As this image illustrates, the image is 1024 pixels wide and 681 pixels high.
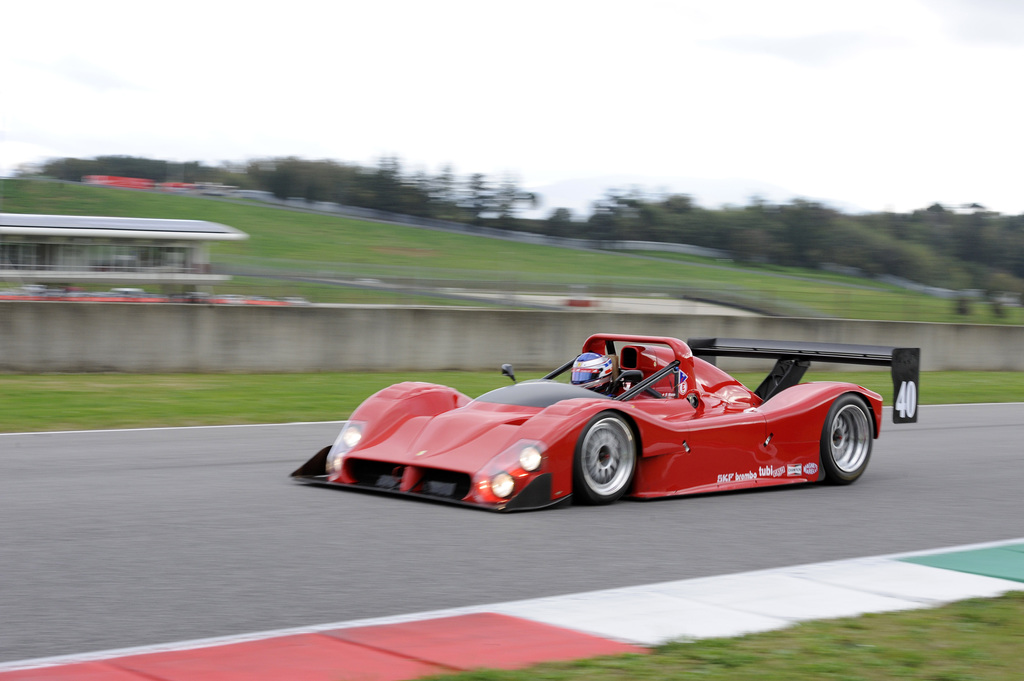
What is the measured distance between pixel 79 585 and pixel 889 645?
A: 139 inches

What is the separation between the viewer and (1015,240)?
44875mm

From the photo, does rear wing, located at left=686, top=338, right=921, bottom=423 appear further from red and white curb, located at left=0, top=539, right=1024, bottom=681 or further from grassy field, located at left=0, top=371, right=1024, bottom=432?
grassy field, located at left=0, top=371, right=1024, bottom=432

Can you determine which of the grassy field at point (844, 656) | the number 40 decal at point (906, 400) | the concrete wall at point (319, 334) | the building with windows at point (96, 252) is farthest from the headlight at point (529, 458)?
the building with windows at point (96, 252)

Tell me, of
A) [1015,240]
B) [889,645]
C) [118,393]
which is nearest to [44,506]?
[889,645]

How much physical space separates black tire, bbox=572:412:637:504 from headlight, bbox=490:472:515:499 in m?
0.52

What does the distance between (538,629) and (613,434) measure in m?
3.26

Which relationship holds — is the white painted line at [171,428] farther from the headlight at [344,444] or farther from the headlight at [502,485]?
the headlight at [502,485]

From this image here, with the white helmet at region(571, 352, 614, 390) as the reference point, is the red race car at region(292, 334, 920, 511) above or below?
below

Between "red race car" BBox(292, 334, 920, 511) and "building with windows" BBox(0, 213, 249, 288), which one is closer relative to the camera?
"red race car" BBox(292, 334, 920, 511)

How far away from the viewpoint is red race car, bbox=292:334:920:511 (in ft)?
24.2

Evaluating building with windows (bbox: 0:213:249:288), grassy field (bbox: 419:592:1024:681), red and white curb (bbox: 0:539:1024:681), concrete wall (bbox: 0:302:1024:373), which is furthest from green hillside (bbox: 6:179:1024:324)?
grassy field (bbox: 419:592:1024:681)

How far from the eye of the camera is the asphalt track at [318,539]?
4.77 m

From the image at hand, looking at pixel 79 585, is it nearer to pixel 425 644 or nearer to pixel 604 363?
pixel 425 644

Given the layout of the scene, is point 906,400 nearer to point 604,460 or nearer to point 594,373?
point 594,373
